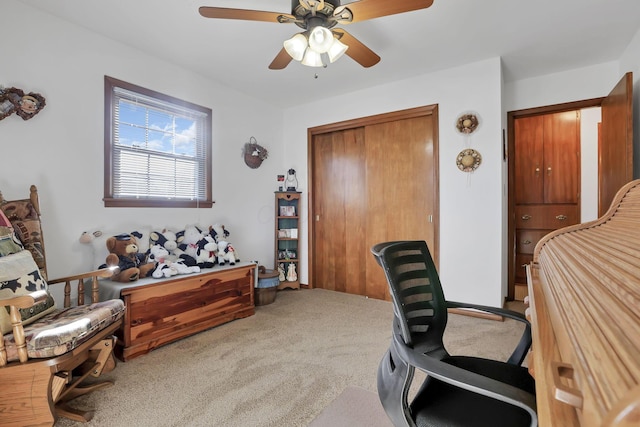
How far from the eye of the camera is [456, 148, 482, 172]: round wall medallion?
2982 millimetres

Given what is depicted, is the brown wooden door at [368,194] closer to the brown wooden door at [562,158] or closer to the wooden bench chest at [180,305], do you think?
the wooden bench chest at [180,305]

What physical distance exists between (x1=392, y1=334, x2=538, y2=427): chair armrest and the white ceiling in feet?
7.65

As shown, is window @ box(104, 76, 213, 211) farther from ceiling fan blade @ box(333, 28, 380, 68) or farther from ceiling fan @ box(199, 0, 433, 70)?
ceiling fan blade @ box(333, 28, 380, 68)

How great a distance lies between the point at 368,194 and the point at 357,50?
1858 millimetres

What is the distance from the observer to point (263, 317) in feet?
9.83

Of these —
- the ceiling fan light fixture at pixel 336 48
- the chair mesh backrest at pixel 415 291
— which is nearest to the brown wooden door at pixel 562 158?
the ceiling fan light fixture at pixel 336 48

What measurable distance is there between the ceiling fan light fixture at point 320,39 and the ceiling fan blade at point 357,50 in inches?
5.7

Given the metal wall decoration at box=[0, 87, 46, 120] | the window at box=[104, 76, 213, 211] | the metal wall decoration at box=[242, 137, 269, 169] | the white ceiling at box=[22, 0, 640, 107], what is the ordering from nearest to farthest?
1. the metal wall decoration at box=[0, 87, 46, 120]
2. the white ceiling at box=[22, 0, 640, 107]
3. the window at box=[104, 76, 213, 211]
4. the metal wall decoration at box=[242, 137, 269, 169]

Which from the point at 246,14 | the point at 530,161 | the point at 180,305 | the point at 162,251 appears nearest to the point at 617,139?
the point at 530,161

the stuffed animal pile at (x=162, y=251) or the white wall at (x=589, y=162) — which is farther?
the white wall at (x=589, y=162)

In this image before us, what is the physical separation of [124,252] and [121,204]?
486 mm

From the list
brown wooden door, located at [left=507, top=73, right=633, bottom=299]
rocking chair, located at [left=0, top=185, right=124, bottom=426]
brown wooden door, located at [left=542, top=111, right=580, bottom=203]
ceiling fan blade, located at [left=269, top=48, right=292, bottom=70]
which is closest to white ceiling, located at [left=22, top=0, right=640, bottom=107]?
ceiling fan blade, located at [left=269, top=48, right=292, bottom=70]

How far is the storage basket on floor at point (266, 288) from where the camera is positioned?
3.37 m

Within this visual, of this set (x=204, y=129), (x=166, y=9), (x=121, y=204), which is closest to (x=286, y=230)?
(x=204, y=129)
